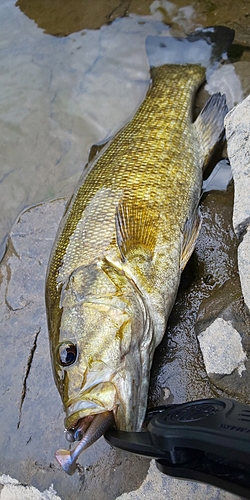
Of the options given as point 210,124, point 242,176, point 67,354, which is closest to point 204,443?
point 67,354

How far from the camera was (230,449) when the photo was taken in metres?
1.86

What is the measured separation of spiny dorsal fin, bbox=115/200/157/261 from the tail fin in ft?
5.95

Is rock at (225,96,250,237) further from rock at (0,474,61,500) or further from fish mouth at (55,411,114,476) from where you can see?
rock at (0,474,61,500)

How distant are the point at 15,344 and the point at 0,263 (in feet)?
2.64

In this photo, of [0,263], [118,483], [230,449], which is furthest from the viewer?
[0,263]

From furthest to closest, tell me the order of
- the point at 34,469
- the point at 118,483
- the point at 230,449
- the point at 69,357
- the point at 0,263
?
the point at 0,263 < the point at 34,469 < the point at 118,483 < the point at 69,357 < the point at 230,449

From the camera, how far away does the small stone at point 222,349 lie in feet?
10.1

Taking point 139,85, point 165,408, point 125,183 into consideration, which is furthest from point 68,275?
point 139,85

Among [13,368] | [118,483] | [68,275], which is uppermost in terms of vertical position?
[68,275]

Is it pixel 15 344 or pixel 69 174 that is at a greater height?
pixel 69 174

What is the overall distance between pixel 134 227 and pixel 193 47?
218cm

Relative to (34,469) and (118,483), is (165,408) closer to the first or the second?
(118,483)

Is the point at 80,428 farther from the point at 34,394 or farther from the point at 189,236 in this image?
the point at 189,236

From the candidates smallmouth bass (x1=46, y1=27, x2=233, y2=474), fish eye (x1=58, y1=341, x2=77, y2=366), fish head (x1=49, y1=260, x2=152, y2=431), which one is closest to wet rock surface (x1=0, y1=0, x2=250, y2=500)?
smallmouth bass (x1=46, y1=27, x2=233, y2=474)
